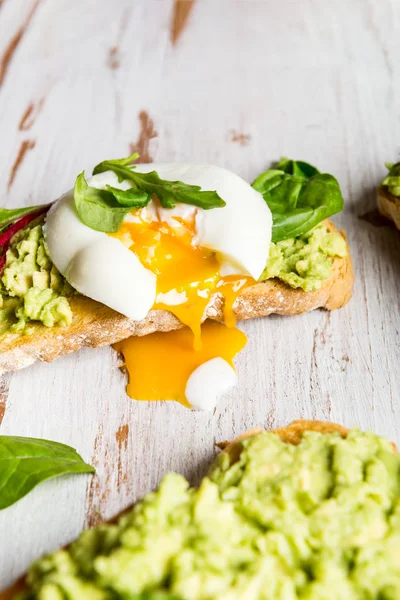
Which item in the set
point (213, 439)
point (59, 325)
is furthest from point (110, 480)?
point (59, 325)

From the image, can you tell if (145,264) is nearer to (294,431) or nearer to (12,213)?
(12,213)

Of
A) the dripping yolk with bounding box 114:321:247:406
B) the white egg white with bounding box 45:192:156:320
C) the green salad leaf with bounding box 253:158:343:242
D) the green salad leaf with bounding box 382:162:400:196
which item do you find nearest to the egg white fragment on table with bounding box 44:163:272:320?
the white egg white with bounding box 45:192:156:320

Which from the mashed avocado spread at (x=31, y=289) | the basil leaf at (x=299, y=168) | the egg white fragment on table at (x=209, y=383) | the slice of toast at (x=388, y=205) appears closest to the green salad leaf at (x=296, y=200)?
the basil leaf at (x=299, y=168)

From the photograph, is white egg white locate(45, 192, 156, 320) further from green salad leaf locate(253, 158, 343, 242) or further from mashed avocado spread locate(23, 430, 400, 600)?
mashed avocado spread locate(23, 430, 400, 600)

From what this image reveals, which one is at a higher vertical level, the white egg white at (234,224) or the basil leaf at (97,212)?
the basil leaf at (97,212)

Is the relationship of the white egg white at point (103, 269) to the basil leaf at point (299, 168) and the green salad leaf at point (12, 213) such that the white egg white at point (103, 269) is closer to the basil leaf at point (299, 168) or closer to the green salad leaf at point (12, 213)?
the green salad leaf at point (12, 213)

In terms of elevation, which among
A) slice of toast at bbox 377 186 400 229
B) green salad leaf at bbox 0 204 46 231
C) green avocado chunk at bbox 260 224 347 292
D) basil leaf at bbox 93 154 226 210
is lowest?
slice of toast at bbox 377 186 400 229
